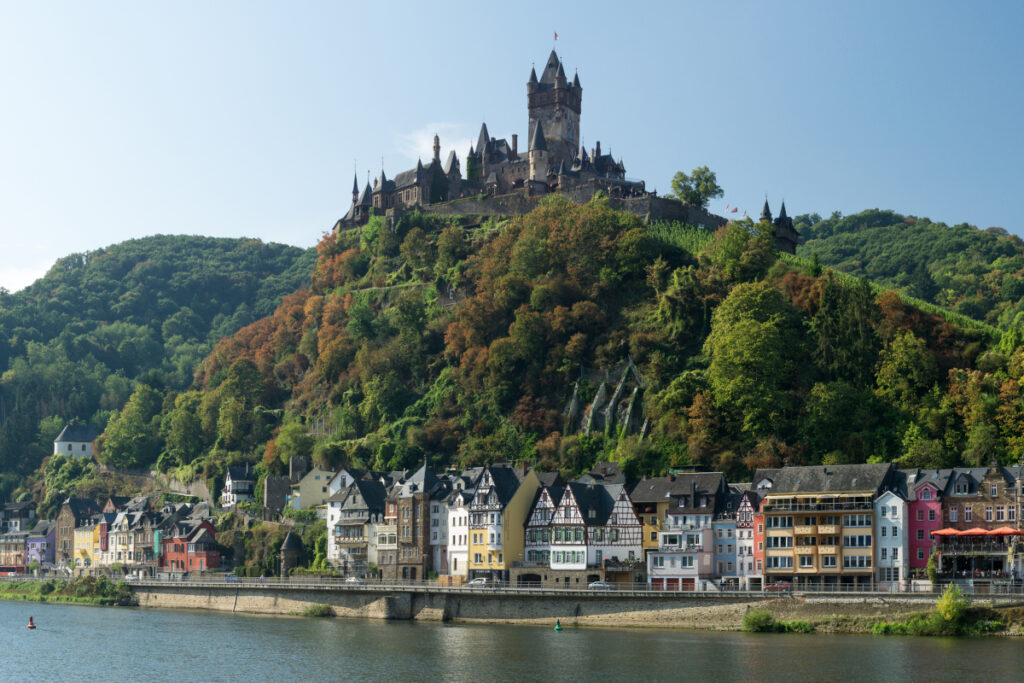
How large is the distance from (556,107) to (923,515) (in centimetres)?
8837

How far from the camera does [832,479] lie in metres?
79.4

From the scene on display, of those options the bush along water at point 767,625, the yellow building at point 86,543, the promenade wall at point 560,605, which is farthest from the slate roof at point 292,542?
the bush along water at point 767,625

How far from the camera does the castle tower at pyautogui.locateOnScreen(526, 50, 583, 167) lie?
503 feet

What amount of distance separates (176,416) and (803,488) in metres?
79.7

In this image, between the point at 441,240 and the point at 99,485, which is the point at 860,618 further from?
the point at 99,485

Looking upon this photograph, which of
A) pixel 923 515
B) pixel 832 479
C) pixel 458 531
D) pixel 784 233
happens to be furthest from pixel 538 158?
pixel 923 515

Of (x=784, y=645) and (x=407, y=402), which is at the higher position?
(x=407, y=402)

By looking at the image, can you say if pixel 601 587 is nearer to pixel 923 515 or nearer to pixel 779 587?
pixel 779 587

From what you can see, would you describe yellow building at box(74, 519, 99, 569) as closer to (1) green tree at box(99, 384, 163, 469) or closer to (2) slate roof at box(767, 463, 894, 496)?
(1) green tree at box(99, 384, 163, 469)

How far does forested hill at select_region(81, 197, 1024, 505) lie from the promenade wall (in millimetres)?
18869

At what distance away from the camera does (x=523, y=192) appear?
14012 cm

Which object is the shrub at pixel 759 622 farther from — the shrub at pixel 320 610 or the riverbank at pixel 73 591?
the riverbank at pixel 73 591

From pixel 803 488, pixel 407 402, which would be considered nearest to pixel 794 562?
pixel 803 488

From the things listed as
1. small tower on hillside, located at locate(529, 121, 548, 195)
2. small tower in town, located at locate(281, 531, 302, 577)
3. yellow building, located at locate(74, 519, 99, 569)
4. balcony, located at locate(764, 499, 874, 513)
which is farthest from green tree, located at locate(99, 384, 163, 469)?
balcony, located at locate(764, 499, 874, 513)
